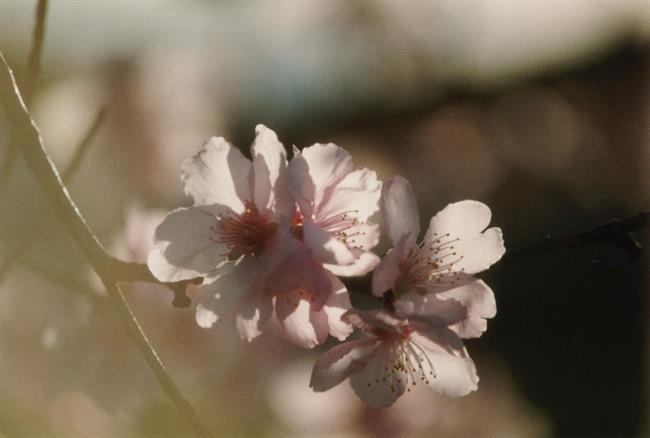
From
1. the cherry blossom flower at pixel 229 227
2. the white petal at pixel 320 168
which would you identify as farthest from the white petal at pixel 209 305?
the white petal at pixel 320 168

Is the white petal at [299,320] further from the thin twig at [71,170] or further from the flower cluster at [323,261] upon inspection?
the thin twig at [71,170]

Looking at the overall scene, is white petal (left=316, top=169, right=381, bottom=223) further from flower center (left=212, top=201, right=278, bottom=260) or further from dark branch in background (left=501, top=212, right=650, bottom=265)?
dark branch in background (left=501, top=212, right=650, bottom=265)

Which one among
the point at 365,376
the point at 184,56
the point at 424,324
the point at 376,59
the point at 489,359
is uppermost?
the point at 424,324

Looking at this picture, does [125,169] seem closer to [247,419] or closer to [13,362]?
[247,419]

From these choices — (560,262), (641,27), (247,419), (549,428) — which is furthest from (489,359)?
(247,419)

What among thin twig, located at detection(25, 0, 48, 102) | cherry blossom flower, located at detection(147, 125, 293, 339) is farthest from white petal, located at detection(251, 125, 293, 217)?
thin twig, located at detection(25, 0, 48, 102)

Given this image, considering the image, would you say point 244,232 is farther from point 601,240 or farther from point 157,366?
point 601,240

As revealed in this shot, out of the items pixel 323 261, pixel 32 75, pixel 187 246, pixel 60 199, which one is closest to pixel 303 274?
pixel 323 261
